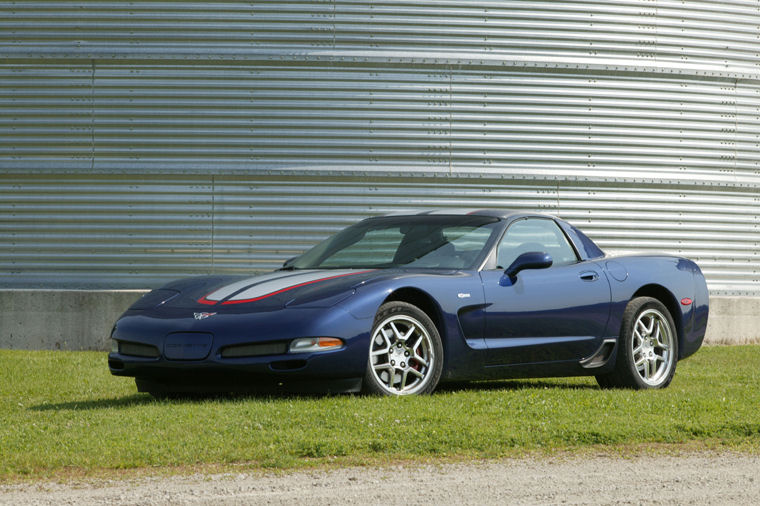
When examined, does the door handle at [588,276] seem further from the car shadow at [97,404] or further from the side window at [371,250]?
the car shadow at [97,404]

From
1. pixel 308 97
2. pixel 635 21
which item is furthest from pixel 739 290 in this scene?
pixel 308 97

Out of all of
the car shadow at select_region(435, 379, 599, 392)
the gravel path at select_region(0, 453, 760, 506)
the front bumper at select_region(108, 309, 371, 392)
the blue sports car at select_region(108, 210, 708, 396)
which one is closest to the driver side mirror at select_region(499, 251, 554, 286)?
the blue sports car at select_region(108, 210, 708, 396)

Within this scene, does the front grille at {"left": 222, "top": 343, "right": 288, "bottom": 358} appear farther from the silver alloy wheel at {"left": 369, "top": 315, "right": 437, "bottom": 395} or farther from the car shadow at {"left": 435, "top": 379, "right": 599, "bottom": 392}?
the car shadow at {"left": 435, "top": 379, "right": 599, "bottom": 392}

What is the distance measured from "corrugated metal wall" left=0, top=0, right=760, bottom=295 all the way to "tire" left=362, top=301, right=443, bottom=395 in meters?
6.28

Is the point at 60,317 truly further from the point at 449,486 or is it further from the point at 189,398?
the point at 449,486

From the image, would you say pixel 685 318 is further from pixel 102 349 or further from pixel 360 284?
pixel 102 349

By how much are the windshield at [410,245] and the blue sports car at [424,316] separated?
0.04ft

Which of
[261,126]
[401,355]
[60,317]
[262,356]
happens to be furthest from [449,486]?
[261,126]

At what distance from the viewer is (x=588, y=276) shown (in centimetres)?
806

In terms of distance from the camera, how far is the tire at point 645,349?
8.19m

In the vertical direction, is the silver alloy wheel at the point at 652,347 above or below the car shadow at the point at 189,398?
above

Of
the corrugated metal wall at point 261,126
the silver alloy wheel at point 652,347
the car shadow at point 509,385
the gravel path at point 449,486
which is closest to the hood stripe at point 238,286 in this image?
the car shadow at point 509,385

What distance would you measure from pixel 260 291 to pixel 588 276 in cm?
246

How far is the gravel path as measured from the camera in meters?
4.43
